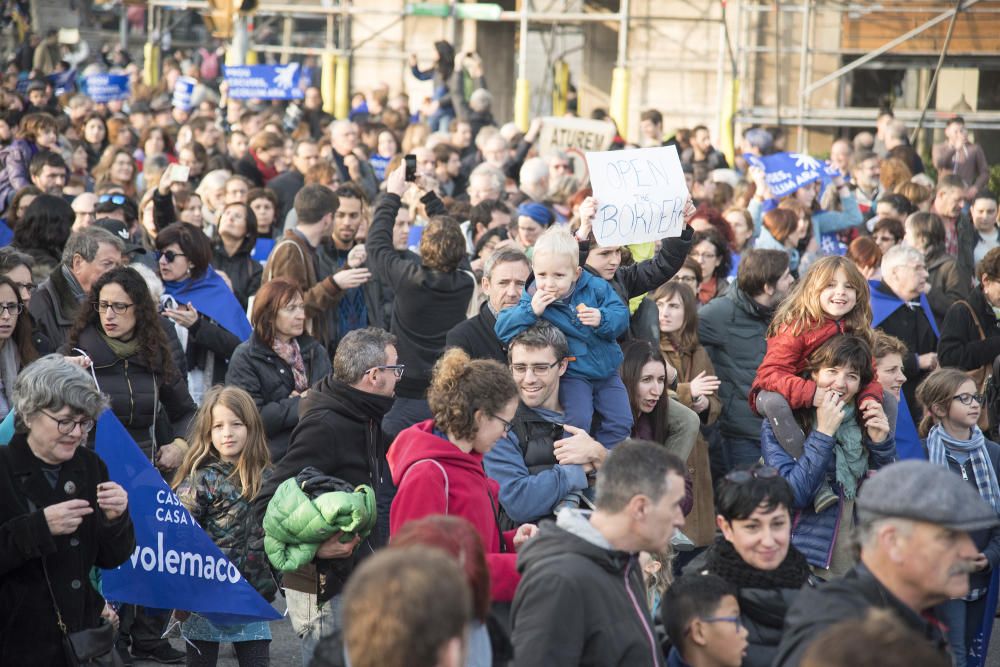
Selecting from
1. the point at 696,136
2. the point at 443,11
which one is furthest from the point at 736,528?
the point at 443,11

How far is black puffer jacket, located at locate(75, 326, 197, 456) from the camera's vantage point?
6.32 meters

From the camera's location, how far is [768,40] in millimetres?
21984

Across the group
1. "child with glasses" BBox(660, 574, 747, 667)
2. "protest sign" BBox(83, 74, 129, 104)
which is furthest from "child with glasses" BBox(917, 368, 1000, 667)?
"protest sign" BBox(83, 74, 129, 104)

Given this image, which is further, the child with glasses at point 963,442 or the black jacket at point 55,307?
the black jacket at point 55,307

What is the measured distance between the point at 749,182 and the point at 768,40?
9600 millimetres

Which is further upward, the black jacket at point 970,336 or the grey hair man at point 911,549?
the grey hair man at point 911,549

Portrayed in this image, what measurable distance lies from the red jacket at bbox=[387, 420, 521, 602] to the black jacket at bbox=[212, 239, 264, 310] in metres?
4.47

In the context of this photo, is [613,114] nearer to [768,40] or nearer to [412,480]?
[768,40]

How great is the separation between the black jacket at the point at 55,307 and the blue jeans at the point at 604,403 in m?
2.51

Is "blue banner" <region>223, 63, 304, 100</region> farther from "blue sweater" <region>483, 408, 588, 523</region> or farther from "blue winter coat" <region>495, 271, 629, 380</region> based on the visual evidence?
"blue sweater" <region>483, 408, 588, 523</region>

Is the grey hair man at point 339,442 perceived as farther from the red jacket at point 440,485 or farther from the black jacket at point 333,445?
the red jacket at point 440,485

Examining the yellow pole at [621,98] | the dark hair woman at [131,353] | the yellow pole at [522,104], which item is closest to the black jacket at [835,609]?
the dark hair woman at [131,353]

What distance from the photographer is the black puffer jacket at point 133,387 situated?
6.32m

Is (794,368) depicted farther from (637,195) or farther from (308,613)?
(308,613)
